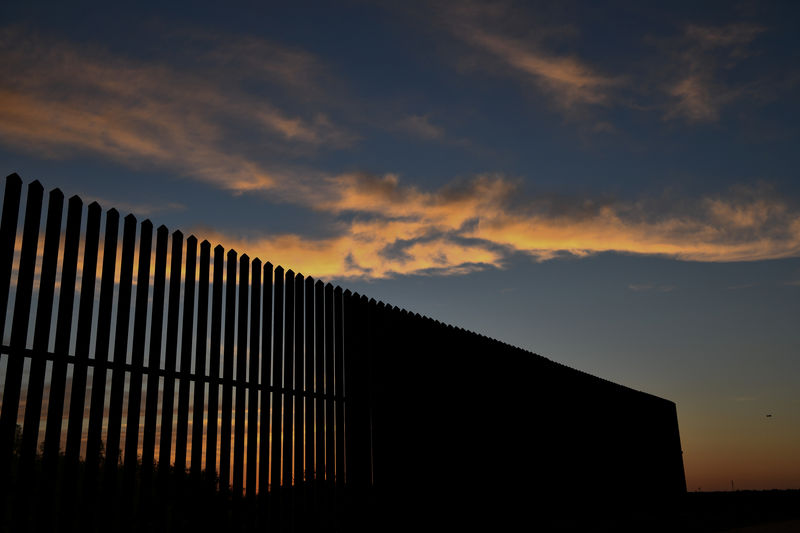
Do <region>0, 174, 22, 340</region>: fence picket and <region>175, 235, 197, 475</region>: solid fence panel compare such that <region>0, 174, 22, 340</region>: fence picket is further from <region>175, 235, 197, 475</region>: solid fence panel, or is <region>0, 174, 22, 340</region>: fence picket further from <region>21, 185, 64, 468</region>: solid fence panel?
<region>175, 235, 197, 475</region>: solid fence panel

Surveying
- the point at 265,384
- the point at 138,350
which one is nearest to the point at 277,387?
the point at 265,384

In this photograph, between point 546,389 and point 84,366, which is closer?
point 84,366

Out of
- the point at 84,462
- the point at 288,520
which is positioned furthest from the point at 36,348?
the point at 288,520

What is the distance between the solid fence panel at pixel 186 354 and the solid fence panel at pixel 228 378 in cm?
37

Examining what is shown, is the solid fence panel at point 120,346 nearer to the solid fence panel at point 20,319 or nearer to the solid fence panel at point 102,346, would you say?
the solid fence panel at point 102,346

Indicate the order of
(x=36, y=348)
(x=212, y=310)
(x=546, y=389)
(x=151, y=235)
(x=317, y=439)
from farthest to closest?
(x=546, y=389), (x=317, y=439), (x=212, y=310), (x=151, y=235), (x=36, y=348)

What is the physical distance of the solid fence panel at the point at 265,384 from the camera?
21.8 ft

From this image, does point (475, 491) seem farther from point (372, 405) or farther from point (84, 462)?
point (84, 462)

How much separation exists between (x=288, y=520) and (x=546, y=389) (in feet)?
25.2

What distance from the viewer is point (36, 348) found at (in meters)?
4.92

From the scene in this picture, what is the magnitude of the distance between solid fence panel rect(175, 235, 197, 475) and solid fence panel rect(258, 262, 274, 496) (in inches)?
34.9

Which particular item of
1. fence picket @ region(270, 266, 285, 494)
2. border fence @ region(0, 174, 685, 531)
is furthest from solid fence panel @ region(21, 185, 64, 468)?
fence picket @ region(270, 266, 285, 494)

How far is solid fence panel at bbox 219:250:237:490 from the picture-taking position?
6254 mm

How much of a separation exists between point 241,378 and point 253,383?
0.59ft
